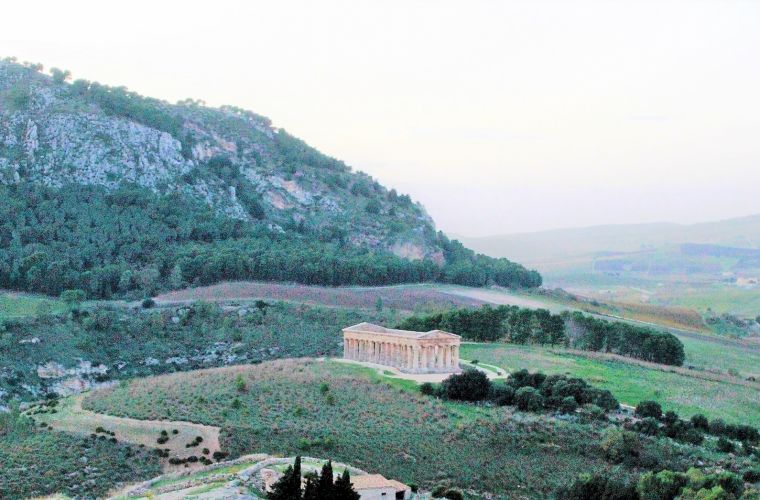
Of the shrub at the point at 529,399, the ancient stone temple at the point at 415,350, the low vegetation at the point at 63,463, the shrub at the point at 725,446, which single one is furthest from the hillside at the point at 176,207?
the shrub at the point at 725,446

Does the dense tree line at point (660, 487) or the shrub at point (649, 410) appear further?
the shrub at point (649, 410)

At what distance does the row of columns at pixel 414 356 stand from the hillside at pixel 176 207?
128 ft

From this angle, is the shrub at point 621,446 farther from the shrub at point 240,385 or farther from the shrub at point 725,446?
the shrub at point 240,385

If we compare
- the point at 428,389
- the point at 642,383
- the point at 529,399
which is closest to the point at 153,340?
the point at 428,389

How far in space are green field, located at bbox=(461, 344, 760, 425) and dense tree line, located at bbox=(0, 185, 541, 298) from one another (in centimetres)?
3581

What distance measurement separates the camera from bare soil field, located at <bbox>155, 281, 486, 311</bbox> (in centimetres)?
11219

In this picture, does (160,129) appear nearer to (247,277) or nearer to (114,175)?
(114,175)

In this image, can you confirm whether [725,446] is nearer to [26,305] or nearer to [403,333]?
[403,333]

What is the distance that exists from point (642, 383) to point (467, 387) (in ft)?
52.1

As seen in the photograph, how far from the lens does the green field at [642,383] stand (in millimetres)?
73500

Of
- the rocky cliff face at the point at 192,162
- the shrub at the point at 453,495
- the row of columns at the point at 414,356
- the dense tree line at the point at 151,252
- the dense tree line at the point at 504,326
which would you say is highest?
the rocky cliff face at the point at 192,162

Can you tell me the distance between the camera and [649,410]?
223ft

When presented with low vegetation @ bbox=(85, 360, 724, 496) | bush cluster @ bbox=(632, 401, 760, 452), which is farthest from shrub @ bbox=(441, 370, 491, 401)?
bush cluster @ bbox=(632, 401, 760, 452)

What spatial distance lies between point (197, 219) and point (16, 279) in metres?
29.3
